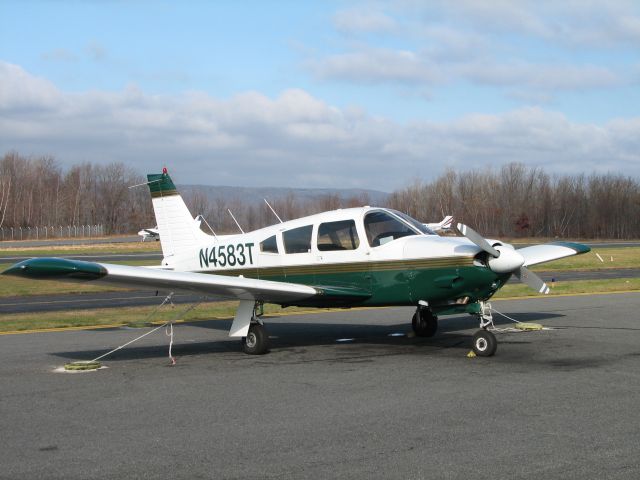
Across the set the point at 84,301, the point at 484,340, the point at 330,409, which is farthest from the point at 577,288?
the point at 330,409

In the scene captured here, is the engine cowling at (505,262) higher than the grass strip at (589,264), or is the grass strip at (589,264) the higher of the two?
the engine cowling at (505,262)

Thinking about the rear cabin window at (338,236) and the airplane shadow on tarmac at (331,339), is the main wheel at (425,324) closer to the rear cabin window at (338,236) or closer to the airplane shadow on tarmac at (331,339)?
the airplane shadow on tarmac at (331,339)

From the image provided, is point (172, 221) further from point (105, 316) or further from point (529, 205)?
point (529, 205)

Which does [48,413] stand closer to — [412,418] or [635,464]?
[412,418]

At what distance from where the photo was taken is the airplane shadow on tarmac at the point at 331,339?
1187cm

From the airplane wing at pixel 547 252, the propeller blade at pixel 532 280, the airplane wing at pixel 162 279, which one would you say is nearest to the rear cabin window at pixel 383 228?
the airplane wing at pixel 162 279

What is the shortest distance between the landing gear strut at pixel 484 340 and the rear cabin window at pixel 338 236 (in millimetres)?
2270

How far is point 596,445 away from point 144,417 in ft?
14.0

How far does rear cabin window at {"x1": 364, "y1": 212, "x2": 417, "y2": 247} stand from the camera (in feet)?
38.4

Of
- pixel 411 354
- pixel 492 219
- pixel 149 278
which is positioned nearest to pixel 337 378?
pixel 411 354

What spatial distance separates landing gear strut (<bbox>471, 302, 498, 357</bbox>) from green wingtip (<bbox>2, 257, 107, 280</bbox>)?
17.8ft

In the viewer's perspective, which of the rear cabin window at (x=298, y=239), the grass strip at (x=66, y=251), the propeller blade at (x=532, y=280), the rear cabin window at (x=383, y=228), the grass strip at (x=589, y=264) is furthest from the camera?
the grass strip at (x=66, y=251)

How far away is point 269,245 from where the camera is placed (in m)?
12.8

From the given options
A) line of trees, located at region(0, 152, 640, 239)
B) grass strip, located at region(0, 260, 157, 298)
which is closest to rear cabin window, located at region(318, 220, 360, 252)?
grass strip, located at region(0, 260, 157, 298)
